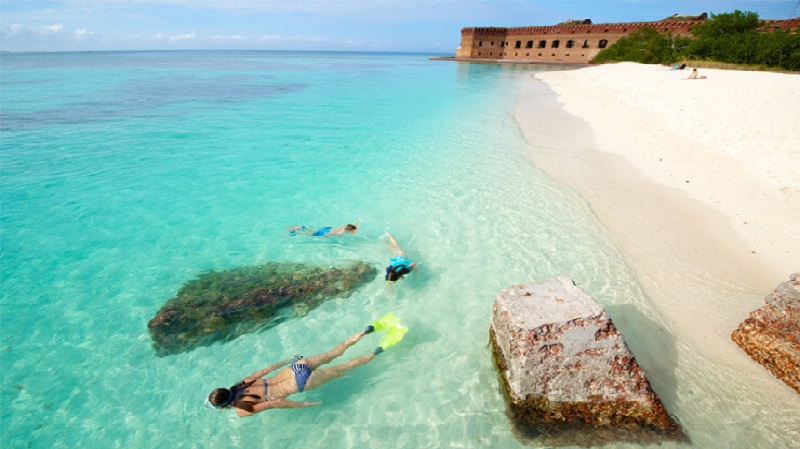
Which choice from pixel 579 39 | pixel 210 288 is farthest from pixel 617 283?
pixel 579 39

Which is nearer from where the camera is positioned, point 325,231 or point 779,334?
point 779,334

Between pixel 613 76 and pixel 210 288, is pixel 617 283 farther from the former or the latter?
pixel 613 76

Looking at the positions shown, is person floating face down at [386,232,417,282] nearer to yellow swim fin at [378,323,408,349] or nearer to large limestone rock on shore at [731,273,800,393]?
yellow swim fin at [378,323,408,349]

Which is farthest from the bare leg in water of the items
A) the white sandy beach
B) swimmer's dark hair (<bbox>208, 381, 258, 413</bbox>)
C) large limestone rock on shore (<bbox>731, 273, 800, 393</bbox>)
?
large limestone rock on shore (<bbox>731, 273, 800, 393</bbox>)

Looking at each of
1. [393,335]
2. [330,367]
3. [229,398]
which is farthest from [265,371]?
[393,335]

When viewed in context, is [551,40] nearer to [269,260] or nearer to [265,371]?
[269,260]

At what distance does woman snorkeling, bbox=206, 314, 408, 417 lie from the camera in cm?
Result: 413

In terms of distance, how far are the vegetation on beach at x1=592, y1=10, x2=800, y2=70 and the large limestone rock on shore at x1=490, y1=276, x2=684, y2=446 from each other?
114 feet

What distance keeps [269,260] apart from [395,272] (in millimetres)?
2807

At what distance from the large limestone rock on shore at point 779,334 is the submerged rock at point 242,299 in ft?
18.2

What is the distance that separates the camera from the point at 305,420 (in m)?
4.31

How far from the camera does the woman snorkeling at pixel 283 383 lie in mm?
4129

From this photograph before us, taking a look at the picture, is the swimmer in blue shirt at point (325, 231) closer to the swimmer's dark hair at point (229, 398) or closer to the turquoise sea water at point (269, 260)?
the turquoise sea water at point (269, 260)

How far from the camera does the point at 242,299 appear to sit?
604 centimetres
